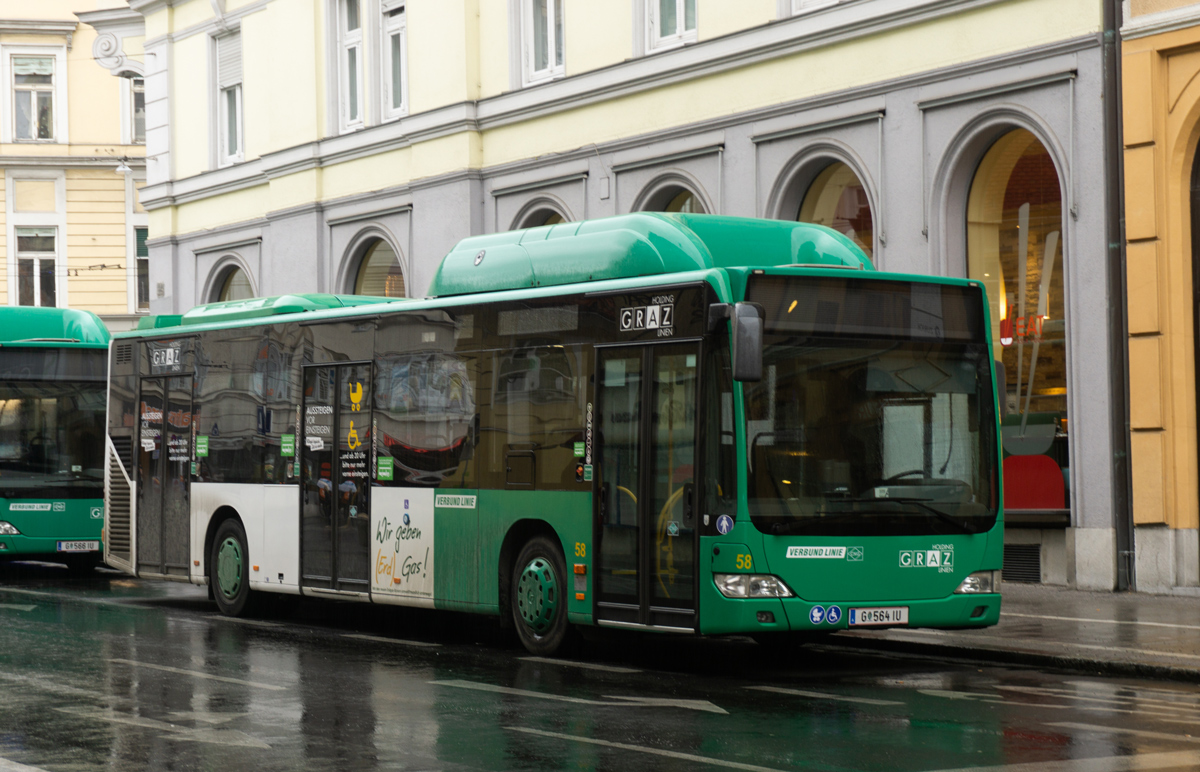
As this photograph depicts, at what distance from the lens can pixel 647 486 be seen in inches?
A: 461

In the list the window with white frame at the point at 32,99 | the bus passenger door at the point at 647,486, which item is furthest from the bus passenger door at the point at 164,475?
the window with white frame at the point at 32,99

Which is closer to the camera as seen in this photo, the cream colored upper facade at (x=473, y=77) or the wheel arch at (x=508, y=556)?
the wheel arch at (x=508, y=556)

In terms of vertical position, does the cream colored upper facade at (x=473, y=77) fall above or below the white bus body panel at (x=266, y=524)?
above

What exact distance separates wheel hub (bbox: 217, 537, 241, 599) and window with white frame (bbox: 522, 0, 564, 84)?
10182mm

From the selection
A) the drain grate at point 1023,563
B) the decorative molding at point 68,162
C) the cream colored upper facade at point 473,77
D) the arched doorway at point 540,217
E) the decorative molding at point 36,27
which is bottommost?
the drain grate at point 1023,563

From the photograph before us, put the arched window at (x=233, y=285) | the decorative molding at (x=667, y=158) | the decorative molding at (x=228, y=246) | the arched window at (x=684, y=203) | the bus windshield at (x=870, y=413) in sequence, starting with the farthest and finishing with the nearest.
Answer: the arched window at (x=233, y=285), the decorative molding at (x=228, y=246), the arched window at (x=684, y=203), the decorative molding at (x=667, y=158), the bus windshield at (x=870, y=413)

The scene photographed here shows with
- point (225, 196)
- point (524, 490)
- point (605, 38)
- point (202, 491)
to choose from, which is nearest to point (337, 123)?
point (225, 196)

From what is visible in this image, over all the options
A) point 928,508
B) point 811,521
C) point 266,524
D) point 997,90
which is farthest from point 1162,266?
point 266,524

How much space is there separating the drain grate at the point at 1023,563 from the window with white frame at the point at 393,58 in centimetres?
1351

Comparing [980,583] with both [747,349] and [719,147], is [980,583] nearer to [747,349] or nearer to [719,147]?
[747,349]

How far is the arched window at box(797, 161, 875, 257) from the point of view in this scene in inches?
781

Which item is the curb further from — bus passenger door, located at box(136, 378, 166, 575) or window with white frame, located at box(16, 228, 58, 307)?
window with white frame, located at box(16, 228, 58, 307)

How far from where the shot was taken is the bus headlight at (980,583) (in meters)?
11.8

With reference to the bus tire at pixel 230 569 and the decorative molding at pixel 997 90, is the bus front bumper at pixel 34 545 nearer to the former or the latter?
the bus tire at pixel 230 569
